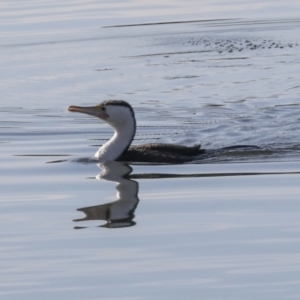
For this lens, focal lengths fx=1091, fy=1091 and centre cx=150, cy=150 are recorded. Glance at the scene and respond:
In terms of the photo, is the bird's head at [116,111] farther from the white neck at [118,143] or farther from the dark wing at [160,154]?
the dark wing at [160,154]

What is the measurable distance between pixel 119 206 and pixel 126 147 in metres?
3.10

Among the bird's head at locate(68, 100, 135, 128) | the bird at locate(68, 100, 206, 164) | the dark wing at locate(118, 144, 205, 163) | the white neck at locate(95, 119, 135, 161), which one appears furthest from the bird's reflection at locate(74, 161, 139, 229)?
the bird's head at locate(68, 100, 135, 128)

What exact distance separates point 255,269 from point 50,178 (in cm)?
421

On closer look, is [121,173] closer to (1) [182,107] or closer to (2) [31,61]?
(1) [182,107]

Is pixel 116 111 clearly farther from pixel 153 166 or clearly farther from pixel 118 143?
pixel 153 166

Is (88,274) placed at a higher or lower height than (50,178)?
lower

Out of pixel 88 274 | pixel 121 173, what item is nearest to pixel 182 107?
pixel 121 173

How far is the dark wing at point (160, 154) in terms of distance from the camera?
12.9 metres

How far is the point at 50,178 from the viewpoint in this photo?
1173 centimetres

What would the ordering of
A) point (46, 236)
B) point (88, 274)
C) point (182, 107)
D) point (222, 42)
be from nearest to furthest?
point (88, 274) → point (46, 236) → point (182, 107) → point (222, 42)

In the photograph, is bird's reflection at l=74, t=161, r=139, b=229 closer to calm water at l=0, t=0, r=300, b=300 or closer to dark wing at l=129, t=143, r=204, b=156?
calm water at l=0, t=0, r=300, b=300

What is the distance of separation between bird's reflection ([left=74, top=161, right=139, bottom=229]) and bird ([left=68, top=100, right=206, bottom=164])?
0.59 meters

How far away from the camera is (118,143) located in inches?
528

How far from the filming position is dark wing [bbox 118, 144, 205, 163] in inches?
509
